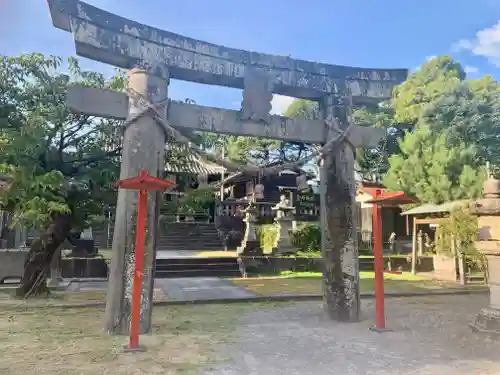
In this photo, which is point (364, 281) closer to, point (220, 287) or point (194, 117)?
point (220, 287)

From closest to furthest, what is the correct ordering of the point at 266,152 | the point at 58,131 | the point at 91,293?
the point at 58,131 → the point at 91,293 → the point at 266,152

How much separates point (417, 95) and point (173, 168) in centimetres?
2340

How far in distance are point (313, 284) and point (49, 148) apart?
8.36 meters

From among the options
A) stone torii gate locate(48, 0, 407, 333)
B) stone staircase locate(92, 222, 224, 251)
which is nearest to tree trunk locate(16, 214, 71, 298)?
stone torii gate locate(48, 0, 407, 333)

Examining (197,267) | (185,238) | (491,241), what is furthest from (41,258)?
(185,238)

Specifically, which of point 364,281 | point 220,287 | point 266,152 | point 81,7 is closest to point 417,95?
Result: point 266,152

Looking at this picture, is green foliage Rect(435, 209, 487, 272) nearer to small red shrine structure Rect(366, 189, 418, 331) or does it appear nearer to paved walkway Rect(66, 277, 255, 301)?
small red shrine structure Rect(366, 189, 418, 331)

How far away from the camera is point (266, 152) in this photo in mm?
30891

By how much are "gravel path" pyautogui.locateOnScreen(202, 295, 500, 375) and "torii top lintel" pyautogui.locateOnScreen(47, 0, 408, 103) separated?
160 inches

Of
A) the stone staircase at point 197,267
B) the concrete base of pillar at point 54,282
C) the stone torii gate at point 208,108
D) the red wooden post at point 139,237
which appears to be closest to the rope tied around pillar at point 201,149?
the stone torii gate at point 208,108

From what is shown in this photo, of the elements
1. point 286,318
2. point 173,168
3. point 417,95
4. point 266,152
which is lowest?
point 286,318

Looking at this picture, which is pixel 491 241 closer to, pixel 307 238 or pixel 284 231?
pixel 284 231

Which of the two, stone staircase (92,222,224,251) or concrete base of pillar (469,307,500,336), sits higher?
stone staircase (92,222,224,251)

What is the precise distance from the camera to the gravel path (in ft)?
14.9
